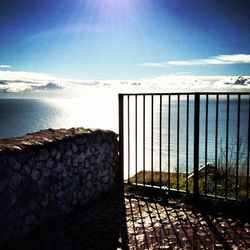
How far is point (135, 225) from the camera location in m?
4.89

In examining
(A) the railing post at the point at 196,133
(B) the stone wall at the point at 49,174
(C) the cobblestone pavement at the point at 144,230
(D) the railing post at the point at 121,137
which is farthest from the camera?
(D) the railing post at the point at 121,137

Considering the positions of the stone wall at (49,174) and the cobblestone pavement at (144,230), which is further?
the cobblestone pavement at (144,230)

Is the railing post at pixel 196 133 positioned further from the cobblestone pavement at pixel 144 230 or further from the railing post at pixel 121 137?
the railing post at pixel 121 137

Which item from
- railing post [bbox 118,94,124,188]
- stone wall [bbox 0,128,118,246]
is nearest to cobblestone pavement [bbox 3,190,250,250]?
stone wall [bbox 0,128,118,246]

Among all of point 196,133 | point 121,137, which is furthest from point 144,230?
point 121,137

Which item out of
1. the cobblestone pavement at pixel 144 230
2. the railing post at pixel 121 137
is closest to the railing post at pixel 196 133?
the cobblestone pavement at pixel 144 230

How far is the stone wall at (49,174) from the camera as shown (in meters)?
4.15

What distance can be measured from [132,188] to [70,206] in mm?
1684

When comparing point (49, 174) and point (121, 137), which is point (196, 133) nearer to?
point (121, 137)

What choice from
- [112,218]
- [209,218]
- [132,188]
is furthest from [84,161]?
[209,218]

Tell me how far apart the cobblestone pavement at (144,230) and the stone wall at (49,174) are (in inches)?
10.9

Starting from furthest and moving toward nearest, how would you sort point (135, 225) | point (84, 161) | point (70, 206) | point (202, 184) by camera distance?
point (202, 184) → point (84, 161) → point (70, 206) → point (135, 225)

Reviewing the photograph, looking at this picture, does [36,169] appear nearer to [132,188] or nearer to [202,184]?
[132,188]

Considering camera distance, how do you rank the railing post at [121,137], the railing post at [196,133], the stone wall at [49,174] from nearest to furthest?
the stone wall at [49,174], the railing post at [196,133], the railing post at [121,137]
